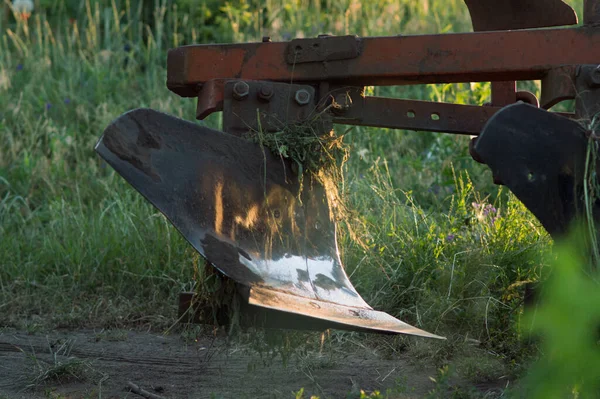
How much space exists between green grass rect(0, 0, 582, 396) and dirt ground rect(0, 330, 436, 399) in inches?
9.7

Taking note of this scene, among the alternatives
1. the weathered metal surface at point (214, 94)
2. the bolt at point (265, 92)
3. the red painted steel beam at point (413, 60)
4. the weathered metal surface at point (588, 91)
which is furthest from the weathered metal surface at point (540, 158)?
the weathered metal surface at point (214, 94)

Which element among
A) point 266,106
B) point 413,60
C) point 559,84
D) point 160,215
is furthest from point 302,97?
point 160,215

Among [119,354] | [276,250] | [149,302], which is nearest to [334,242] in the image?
[276,250]

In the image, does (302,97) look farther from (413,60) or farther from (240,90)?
(413,60)

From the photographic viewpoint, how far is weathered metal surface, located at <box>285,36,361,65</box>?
8.27ft

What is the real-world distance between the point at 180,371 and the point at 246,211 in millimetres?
792

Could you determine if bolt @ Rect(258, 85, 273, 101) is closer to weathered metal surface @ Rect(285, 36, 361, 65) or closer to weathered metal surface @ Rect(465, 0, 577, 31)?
weathered metal surface @ Rect(285, 36, 361, 65)

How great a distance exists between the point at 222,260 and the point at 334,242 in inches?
22.8

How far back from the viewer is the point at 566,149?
204cm

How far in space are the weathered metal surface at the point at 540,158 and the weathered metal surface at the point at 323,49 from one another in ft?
2.31

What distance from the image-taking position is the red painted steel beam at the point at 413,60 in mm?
2387

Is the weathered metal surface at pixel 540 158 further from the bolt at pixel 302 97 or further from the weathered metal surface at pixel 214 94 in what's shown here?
the weathered metal surface at pixel 214 94

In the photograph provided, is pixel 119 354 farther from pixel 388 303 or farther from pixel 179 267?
pixel 388 303

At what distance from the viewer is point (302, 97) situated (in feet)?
8.36
